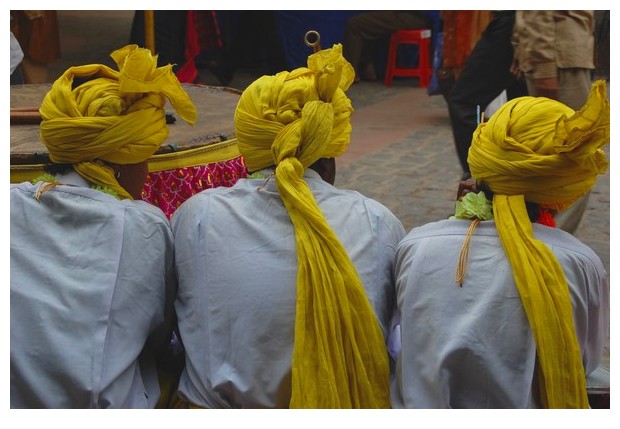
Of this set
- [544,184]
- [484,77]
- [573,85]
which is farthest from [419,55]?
[544,184]

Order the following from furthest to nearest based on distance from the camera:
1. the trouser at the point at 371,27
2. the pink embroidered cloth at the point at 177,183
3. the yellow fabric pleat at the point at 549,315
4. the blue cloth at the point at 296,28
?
1. the trouser at the point at 371,27
2. the blue cloth at the point at 296,28
3. the pink embroidered cloth at the point at 177,183
4. the yellow fabric pleat at the point at 549,315

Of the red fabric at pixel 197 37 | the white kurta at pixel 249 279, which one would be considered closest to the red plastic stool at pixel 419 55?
the red fabric at pixel 197 37

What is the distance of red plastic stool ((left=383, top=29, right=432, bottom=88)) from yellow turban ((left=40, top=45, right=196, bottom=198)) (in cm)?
753

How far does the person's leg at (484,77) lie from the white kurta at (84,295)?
2.84 m

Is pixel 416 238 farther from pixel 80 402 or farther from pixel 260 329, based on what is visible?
pixel 80 402

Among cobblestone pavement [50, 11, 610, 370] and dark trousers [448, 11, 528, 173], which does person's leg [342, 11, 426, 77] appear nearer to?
cobblestone pavement [50, 11, 610, 370]

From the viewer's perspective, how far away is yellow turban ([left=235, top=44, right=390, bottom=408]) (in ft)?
7.75

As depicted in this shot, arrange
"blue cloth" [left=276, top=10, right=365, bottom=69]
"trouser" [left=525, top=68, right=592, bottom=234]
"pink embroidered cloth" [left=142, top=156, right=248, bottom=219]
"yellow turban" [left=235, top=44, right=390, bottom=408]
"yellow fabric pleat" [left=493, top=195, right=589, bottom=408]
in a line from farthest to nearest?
"blue cloth" [left=276, top=10, right=365, bottom=69] < "trouser" [left=525, top=68, right=592, bottom=234] < "pink embroidered cloth" [left=142, top=156, right=248, bottom=219] < "yellow turban" [left=235, top=44, right=390, bottom=408] < "yellow fabric pleat" [left=493, top=195, right=589, bottom=408]

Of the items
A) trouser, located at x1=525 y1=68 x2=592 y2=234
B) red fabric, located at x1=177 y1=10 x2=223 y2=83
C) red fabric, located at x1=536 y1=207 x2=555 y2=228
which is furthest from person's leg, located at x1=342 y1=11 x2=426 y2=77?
red fabric, located at x1=536 y1=207 x2=555 y2=228

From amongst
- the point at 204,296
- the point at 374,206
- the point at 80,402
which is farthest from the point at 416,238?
the point at 80,402

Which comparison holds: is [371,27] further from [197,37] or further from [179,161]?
[179,161]

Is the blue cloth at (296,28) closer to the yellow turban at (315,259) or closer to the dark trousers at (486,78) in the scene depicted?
the dark trousers at (486,78)

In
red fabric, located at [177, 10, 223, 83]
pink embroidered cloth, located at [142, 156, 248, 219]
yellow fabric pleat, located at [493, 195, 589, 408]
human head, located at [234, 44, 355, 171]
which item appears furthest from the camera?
red fabric, located at [177, 10, 223, 83]

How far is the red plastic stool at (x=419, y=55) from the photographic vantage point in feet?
32.5
